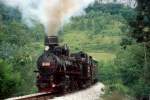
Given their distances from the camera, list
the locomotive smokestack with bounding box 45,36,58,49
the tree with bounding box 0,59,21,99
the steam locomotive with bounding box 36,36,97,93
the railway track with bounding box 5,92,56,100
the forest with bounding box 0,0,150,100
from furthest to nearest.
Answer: the locomotive smokestack with bounding box 45,36,58,49, the steam locomotive with bounding box 36,36,97,93, the tree with bounding box 0,59,21,99, the railway track with bounding box 5,92,56,100, the forest with bounding box 0,0,150,100

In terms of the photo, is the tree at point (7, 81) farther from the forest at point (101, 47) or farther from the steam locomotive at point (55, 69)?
the steam locomotive at point (55, 69)

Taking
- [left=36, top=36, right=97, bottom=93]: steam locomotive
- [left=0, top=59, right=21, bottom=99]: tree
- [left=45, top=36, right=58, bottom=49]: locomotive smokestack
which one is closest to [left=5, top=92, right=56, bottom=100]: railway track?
[left=36, top=36, right=97, bottom=93]: steam locomotive

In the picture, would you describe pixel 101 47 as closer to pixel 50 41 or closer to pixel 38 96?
pixel 50 41

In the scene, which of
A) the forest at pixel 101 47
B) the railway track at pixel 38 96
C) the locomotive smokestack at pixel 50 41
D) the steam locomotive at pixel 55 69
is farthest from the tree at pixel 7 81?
the railway track at pixel 38 96

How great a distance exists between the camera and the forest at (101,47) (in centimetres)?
2392

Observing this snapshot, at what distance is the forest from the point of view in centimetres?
2392

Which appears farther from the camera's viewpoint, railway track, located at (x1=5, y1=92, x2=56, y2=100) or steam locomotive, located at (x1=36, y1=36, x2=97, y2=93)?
steam locomotive, located at (x1=36, y1=36, x2=97, y2=93)

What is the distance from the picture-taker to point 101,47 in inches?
3738

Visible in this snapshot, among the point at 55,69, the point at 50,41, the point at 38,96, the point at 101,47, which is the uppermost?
the point at 50,41

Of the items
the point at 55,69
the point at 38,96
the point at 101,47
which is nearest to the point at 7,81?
the point at 55,69

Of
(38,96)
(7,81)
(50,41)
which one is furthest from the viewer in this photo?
(50,41)

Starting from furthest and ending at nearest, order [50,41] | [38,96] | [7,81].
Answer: [50,41] → [7,81] → [38,96]

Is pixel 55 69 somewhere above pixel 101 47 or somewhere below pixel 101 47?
above

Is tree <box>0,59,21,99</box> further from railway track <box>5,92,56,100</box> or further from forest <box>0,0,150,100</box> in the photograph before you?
railway track <box>5,92,56,100</box>
